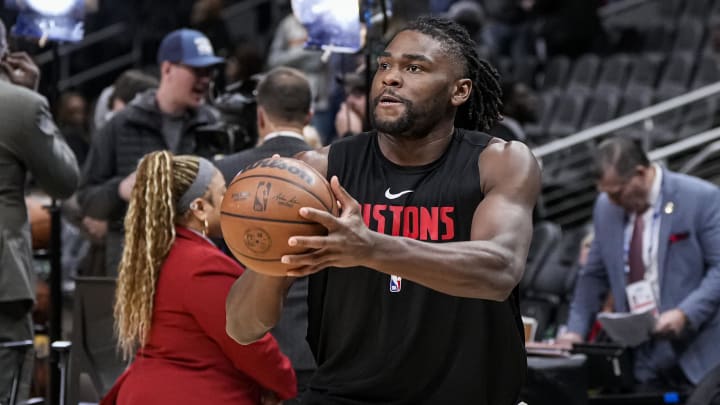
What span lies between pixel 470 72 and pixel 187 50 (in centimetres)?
305

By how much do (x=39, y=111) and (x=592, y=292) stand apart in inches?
118

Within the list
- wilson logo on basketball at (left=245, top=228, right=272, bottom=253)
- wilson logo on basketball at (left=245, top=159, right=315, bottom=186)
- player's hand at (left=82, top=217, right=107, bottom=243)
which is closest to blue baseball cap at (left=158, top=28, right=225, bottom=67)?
player's hand at (left=82, top=217, right=107, bottom=243)

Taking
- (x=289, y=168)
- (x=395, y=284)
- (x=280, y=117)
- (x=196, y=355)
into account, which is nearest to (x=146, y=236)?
(x=196, y=355)

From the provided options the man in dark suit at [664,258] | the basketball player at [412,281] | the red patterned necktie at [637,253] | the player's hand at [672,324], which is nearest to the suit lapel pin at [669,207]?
the man in dark suit at [664,258]

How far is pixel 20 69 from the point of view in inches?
203

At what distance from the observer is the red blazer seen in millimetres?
3803

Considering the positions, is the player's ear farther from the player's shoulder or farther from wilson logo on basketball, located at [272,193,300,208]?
the player's shoulder

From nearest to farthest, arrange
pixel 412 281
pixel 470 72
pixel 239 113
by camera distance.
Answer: pixel 412 281
pixel 470 72
pixel 239 113

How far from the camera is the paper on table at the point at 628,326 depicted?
5.43m

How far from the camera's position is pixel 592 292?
240 inches

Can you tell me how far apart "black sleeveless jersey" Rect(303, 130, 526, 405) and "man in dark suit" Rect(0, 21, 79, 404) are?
75.1 inches

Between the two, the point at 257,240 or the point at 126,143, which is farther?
the point at 126,143

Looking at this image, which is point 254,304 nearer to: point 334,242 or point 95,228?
point 334,242

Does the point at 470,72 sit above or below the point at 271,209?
above
